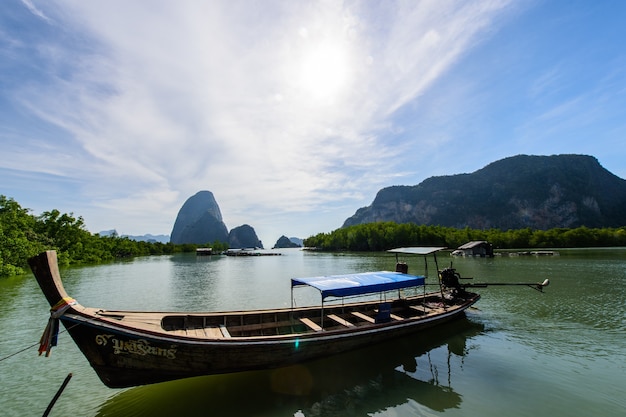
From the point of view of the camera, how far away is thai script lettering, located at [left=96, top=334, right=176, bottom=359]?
349 inches

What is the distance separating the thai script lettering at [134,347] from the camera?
888cm

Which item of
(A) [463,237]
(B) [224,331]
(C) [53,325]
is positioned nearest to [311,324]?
(B) [224,331]

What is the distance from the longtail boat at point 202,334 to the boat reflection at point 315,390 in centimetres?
84

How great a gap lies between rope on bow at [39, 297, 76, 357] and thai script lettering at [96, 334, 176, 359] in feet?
3.46

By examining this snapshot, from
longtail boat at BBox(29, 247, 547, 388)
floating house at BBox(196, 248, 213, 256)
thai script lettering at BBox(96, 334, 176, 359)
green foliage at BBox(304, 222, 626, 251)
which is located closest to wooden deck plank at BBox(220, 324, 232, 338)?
longtail boat at BBox(29, 247, 547, 388)

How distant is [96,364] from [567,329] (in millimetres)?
23085

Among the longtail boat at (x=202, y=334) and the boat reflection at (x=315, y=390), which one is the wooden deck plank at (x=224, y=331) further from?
the boat reflection at (x=315, y=390)

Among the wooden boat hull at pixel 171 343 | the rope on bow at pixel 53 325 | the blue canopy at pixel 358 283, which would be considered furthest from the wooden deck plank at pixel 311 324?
the rope on bow at pixel 53 325

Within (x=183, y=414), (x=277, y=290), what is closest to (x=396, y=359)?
(x=183, y=414)

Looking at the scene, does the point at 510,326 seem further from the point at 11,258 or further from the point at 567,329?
the point at 11,258

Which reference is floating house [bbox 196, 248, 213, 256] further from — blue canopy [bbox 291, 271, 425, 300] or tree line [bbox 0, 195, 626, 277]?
blue canopy [bbox 291, 271, 425, 300]

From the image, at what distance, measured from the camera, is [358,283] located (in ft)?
44.1

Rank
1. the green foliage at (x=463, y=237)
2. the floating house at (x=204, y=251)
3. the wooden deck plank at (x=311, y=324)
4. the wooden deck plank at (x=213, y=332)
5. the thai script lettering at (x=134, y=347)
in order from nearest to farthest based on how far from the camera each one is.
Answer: the thai script lettering at (x=134, y=347), the wooden deck plank at (x=213, y=332), the wooden deck plank at (x=311, y=324), the green foliage at (x=463, y=237), the floating house at (x=204, y=251)

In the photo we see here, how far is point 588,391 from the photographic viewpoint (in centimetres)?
1020
